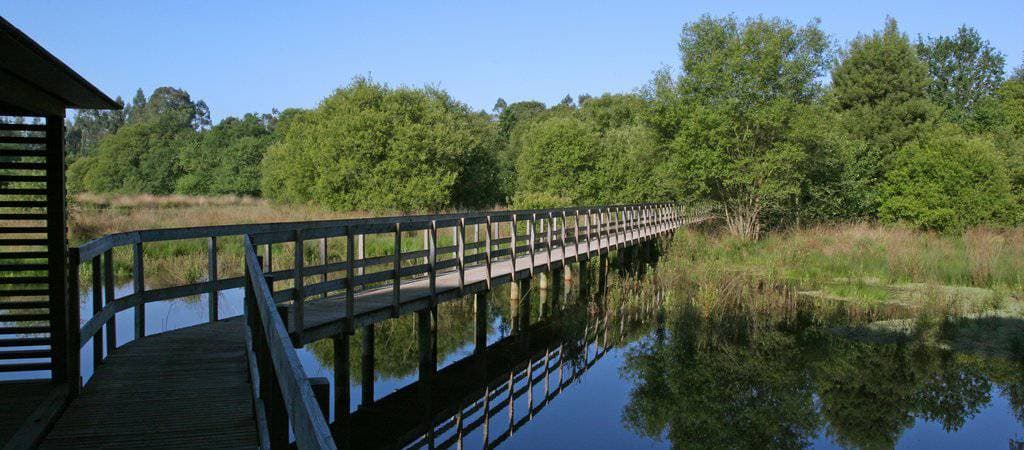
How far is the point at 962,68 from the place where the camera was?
53094mm

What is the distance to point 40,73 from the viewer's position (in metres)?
4.82

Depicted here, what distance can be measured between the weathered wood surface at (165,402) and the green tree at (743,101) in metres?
21.2

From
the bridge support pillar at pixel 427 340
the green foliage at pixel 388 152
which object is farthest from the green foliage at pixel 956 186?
the bridge support pillar at pixel 427 340

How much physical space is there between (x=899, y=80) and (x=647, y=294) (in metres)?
32.1

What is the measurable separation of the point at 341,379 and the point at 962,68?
188 feet

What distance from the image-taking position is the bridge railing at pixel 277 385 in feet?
7.28

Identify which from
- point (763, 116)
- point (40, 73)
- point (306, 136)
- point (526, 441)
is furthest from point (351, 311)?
point (306, 136)

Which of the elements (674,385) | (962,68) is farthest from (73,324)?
(962,68)

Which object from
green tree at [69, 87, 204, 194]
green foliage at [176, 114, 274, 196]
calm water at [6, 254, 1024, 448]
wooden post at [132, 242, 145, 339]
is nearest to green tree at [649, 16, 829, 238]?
calm water at [6, 254, 1024, 448]

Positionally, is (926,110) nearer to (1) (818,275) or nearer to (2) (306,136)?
(1) (818,275)

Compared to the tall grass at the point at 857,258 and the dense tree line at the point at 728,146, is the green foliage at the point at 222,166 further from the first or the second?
the tall grass at the point at 857,258

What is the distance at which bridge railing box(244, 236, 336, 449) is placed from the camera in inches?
87.4

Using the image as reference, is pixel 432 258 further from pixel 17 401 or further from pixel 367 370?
pixel 17 401

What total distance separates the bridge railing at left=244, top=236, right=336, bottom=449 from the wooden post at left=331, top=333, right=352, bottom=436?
3181 mm
